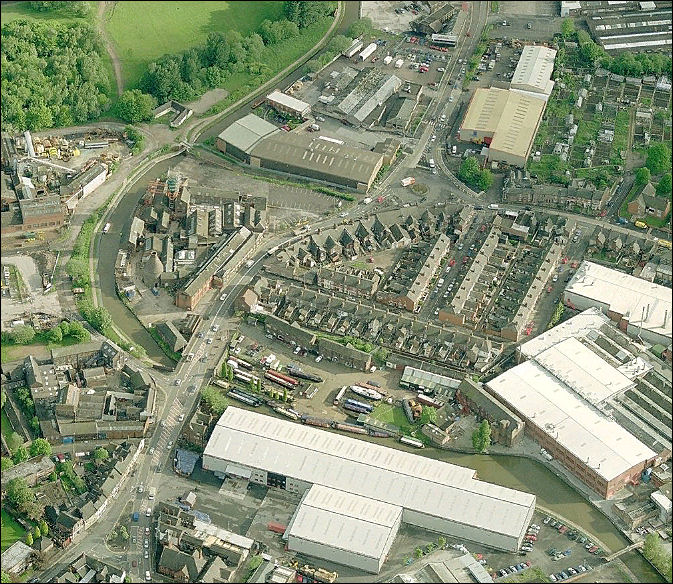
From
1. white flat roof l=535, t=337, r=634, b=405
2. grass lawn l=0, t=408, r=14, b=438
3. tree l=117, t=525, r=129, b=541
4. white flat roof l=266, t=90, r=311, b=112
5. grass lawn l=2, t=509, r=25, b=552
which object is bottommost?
grass lawn l=2, t=509, r=25, b=552

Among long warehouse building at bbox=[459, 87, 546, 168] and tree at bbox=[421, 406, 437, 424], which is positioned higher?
long warehouse building at bbox=[459, 87, 546, 168]

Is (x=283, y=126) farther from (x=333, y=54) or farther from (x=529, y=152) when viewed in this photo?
(x=529, y=152)

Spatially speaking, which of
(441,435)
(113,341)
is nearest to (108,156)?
(113,341)

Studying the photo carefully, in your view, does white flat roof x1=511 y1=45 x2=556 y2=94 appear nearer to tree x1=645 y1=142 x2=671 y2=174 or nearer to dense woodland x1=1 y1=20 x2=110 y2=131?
tree x1=645 y1=142 x2=671 y2=174

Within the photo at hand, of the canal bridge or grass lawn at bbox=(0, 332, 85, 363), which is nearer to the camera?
the canal bridge

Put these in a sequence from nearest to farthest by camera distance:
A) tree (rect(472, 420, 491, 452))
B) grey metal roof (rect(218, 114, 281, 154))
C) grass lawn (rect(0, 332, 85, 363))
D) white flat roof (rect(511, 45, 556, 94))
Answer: tree (rect(472, 420, 491, 452))
grass lawn (rect(0, 332, 85, 363))
grey metal roof (rect(218, 114, 281, 154))
white flat roof (rect(511, 45, 556, 94))

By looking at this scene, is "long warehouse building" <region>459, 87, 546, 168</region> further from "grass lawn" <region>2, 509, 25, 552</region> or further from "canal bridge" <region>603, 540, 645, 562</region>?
"grass lawn" <region>2, 509, 25, 552</region>

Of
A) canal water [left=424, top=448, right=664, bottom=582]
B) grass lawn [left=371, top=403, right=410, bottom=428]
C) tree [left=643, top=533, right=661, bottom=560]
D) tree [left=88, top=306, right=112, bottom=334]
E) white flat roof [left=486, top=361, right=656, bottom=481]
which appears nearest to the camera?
tree [left=643, top=533, right=661, bottom=560]

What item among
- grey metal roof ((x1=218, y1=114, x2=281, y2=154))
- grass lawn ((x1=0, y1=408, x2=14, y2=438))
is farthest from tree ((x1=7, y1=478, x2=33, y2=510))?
grey metal roof ((x1=218, y1=114, x2=281, y2=154))
